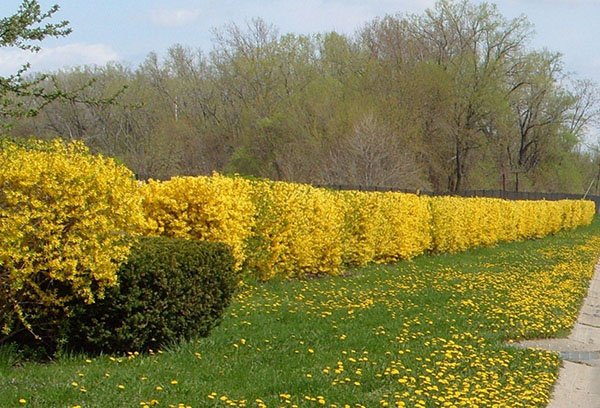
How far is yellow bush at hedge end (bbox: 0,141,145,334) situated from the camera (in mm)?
5164

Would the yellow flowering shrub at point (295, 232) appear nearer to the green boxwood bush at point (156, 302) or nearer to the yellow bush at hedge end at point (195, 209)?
the yellow bush at hedge end at point (195, 209)

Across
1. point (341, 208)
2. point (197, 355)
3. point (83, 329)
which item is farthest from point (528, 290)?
point (83, 329)

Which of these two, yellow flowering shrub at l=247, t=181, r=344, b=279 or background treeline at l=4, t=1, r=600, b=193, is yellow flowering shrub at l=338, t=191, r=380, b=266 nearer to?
yellow flowering shrub at l=247, t=181, r=344, b=279

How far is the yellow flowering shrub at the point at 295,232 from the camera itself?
11.2 m

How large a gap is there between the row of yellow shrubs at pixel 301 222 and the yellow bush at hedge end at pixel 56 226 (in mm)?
3033

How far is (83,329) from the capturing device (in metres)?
5.80

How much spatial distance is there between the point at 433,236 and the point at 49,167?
49.0 ft

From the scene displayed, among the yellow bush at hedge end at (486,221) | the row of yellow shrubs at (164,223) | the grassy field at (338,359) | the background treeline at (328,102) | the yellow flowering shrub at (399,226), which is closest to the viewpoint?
the grassy field at (338,359)

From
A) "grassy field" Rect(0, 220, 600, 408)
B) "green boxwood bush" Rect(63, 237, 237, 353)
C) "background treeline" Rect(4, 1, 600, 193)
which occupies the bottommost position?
"grassy field" Rect(0, 220, 600, 408)

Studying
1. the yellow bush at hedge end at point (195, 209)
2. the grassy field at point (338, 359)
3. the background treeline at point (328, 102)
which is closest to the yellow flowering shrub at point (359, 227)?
the grassy field at point (338, 359)

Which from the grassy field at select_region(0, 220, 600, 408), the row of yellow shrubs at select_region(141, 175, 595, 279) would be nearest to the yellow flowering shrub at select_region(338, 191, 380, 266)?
the row of yellow shrubs at select_region(141, 175, 595, 279)

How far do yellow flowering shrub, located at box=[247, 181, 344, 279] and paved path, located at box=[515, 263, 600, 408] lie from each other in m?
4.51

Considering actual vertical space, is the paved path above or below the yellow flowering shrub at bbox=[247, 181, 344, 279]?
below

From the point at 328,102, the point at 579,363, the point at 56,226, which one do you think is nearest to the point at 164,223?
the point at 56,226
